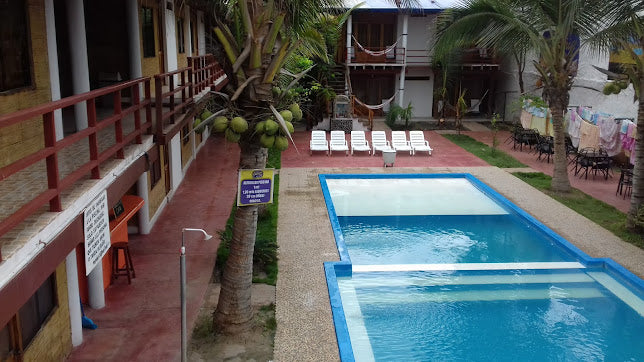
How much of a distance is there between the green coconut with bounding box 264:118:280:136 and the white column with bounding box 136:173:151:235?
6154mm

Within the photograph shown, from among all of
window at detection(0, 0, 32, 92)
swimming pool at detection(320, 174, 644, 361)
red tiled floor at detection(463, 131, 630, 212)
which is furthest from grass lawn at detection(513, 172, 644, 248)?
window at detection(0, 0, 32, 92)

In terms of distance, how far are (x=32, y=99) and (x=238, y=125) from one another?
281cm

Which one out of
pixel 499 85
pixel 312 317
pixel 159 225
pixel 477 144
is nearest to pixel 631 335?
pixel 312 317

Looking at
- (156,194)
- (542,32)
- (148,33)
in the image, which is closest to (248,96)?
(156,194)

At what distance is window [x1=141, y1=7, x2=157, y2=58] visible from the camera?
47.3 feet

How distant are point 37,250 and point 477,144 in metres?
23.3

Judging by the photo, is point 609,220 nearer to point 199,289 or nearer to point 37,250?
point 199,289

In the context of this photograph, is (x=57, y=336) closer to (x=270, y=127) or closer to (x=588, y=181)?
(x=270, y=127)

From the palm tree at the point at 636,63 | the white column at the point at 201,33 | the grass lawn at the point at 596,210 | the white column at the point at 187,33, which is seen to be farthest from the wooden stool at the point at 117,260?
the white column at the point at 201,33

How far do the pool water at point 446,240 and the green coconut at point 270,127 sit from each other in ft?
20.1

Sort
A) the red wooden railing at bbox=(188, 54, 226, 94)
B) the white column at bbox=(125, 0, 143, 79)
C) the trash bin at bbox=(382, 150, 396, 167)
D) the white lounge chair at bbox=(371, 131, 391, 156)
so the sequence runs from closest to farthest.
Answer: the white column at bbox=(125, 0, 143, 79), the red wooden railing at bbox=(188, 54, 226, 94), the trash bin at bbox=(382, 150, 396, 167), the white lounge chair at bbox=(371, 131, 391, 156)

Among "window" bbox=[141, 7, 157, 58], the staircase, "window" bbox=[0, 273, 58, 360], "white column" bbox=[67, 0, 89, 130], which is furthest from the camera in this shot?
the staircase

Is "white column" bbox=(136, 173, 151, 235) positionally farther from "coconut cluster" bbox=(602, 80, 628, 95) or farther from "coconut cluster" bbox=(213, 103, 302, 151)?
"coconut cluster" bbox=(602, 80, 628, 95)

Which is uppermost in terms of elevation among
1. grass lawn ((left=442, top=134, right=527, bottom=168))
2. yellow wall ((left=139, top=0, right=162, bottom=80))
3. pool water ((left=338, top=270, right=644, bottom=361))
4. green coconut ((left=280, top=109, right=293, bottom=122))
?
yellow wall ((left=139, top=0, right=162, bottom=80))
